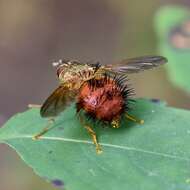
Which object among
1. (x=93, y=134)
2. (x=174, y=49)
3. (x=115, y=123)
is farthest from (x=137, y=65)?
(x=174, y=49)

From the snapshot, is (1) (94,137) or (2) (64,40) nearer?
(1) (94,137)

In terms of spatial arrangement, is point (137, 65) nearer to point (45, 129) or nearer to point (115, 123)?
point (115, 123)

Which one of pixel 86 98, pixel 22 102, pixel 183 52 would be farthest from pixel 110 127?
pixel 22 102

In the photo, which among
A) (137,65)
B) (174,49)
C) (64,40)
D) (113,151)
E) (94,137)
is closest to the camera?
(113,151)

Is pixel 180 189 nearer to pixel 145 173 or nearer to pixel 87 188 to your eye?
pixel 145 173

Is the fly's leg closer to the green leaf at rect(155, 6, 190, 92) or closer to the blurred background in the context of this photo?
the green leaf at rect(155, 6, 190, 92)

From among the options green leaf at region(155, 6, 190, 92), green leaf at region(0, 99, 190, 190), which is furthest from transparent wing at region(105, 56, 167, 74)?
green leaf at region(155, 6, 190, 92)
